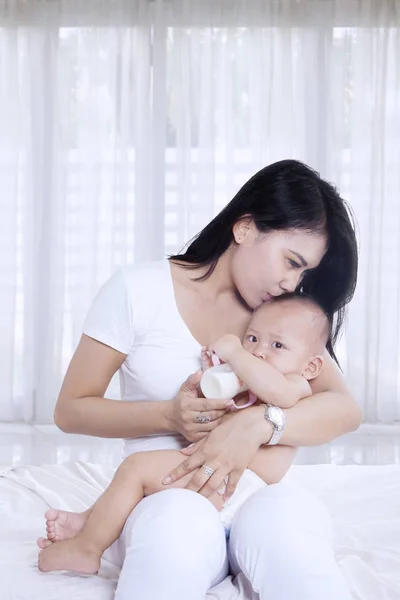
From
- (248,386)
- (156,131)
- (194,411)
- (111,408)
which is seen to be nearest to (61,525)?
(111,408)

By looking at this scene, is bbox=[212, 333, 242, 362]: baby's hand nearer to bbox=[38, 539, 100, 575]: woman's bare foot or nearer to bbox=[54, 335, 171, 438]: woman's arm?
bbox=[54, 335, 171, 438]: woman's arm

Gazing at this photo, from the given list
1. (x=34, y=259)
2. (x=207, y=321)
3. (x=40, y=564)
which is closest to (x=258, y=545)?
(x=40, y=564)

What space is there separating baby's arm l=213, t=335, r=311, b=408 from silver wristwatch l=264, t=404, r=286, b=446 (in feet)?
0.07

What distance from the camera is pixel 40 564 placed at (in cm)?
147

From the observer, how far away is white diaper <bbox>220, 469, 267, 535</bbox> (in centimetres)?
146

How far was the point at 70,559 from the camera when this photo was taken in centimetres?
144

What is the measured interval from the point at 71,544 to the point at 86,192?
357 cm

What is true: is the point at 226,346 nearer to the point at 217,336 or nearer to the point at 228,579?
the point at 217,336

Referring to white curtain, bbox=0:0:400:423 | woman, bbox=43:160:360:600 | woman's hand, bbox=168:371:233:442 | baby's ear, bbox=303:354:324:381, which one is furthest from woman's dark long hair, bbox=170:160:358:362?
white curtain, bbox=0:0:400:423

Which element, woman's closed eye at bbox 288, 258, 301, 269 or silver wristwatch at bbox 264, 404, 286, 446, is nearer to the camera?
silver wristwatch at bbox 264, 404, 286, 446

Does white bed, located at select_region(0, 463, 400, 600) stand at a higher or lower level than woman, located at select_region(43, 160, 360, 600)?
lower

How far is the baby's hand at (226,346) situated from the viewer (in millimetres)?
1559

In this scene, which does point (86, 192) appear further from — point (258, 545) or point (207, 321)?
point (258, 545)

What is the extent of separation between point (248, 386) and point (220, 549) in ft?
1.10
